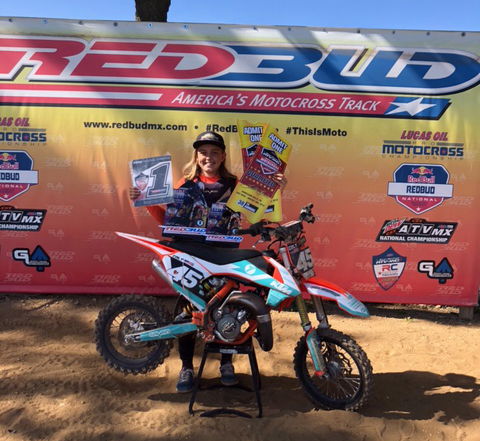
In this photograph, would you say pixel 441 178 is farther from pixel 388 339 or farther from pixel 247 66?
pixel 247 66

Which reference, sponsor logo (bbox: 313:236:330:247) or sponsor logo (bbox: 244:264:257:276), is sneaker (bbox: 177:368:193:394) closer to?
sponsor logo (bbox: 244:264:257:276)

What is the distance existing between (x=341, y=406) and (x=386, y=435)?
0.31 m

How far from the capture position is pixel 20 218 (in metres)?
4.57

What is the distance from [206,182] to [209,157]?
7.1 inches

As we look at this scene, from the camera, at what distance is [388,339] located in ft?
13.1

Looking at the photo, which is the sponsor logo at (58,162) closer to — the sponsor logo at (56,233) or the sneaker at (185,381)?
the sponsor logo at (56,233)

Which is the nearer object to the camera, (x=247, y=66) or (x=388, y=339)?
(x=388, y=339)

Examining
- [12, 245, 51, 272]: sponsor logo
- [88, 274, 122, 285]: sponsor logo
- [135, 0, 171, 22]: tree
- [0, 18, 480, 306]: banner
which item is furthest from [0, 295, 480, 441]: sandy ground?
[135, 0, 171, 22]: tree

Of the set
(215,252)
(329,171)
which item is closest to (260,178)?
(215,252)

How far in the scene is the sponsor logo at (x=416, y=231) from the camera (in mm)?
4480

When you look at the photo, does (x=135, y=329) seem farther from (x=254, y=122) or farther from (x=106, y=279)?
(x=254, y=122)

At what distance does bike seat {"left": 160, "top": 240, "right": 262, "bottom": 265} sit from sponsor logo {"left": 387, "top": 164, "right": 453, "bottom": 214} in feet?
7.66

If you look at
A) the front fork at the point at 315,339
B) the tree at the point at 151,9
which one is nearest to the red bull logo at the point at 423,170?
the front fork at the point at 315,339

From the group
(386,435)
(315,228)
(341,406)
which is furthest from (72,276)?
(386,435)
